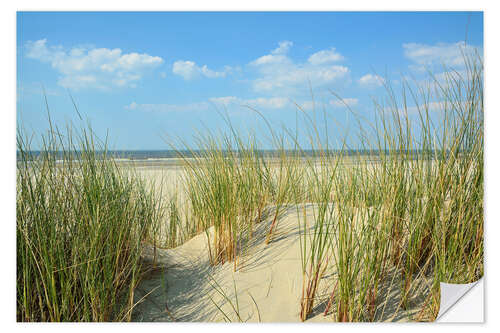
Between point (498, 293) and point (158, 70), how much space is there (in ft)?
7.39

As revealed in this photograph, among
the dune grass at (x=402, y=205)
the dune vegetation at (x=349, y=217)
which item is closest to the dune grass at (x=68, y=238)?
the dune vegetation at (x=349, y=217)

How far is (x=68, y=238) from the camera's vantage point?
5.58 feet

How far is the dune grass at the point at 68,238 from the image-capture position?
1623 mm

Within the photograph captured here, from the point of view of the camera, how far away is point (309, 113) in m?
1.99

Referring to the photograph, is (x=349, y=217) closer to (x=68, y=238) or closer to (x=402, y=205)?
(x=402, y=205)

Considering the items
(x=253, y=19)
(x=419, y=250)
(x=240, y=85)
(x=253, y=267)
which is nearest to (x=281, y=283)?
(x=253, y=267)
